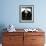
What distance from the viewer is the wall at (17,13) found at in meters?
4.03

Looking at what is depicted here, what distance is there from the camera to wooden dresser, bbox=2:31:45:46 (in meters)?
3.56

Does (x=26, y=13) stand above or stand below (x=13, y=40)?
above

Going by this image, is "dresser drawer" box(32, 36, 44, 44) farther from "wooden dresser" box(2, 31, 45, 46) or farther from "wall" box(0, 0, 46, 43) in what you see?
"wall" box(0, 0, 46, 43)

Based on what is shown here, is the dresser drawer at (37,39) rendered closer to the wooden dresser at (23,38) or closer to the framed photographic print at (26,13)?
the wooden dresser at (23,38)

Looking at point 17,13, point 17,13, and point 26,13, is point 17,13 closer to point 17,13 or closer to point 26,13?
point 17,13

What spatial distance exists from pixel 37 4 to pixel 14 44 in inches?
57.6

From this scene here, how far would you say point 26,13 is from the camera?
406cm

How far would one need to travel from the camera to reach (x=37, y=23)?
13.4ft

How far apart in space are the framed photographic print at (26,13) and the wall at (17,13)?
3.8 inches

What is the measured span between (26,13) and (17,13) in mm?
288

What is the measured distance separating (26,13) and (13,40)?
1007 millimetres

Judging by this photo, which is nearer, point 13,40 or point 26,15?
point 13,40

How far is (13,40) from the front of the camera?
11.7ft

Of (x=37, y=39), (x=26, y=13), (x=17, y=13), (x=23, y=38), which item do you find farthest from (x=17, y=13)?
(x=37, y=39)
